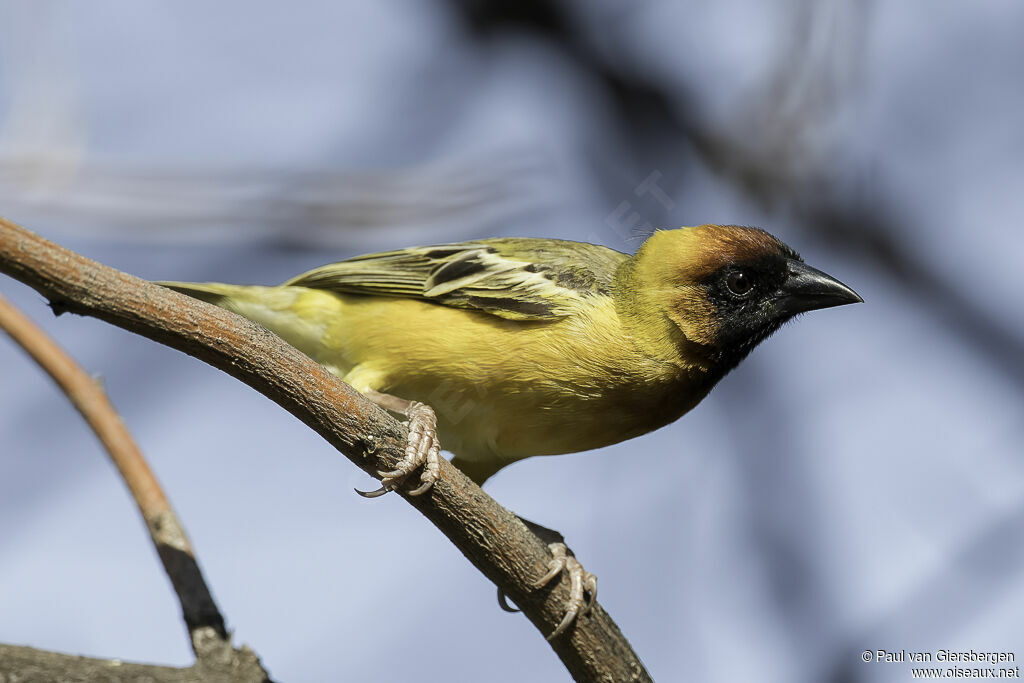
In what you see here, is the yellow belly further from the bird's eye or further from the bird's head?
the bird's eye

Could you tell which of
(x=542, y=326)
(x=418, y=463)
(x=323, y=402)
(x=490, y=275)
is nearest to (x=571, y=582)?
(x=418, y=463)

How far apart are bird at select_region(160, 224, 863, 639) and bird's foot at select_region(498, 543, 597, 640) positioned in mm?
17

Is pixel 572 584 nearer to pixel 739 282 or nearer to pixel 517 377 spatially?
pixel 517 377

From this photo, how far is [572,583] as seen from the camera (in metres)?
3.66

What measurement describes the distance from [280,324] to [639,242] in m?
1.87

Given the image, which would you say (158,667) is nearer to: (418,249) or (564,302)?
(564,302)

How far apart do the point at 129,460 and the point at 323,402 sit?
0.80m

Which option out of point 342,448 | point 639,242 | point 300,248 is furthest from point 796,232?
point 342,448

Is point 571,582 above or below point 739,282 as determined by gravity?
below

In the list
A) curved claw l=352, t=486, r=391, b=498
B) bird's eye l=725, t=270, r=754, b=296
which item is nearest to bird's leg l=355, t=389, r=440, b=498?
curved claw l=352, t=486, r=391, b=498

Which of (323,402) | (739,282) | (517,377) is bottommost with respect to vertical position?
(323,402)

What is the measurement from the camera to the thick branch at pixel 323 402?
2.63 m

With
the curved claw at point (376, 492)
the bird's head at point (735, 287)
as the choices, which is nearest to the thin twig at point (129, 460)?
the curved claw at point (376, 492)

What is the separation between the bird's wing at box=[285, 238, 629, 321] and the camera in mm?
4352
